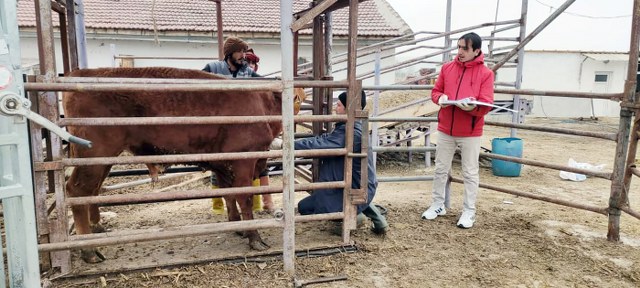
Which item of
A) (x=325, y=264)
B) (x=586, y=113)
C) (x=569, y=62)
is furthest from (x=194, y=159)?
(x=569, y=62)

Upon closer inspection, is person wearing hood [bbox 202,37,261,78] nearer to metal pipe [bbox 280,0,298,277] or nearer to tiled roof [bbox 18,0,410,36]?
metal pipe [bbox 280,0,298,277]

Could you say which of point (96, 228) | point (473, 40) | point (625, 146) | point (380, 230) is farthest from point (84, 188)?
point (625, 146)

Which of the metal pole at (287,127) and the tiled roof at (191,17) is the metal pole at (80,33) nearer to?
the metal pole at (287,127)

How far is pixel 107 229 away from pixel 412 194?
3.65 meters

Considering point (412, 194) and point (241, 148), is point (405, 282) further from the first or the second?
point (412, 194)

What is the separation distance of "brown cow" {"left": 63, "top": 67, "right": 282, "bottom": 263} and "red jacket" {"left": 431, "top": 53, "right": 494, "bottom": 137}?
62.3 inches

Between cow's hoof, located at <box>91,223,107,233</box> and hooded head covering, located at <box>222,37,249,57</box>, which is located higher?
hooded head covering, located at <box>222,37,249,57</box>

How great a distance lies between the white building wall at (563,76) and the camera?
2047cm

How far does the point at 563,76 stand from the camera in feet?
71.5

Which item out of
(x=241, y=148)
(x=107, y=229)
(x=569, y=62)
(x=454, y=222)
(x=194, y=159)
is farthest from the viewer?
(x=569, y=62)

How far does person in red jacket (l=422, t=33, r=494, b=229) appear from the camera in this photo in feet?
12.8

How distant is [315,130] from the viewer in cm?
463

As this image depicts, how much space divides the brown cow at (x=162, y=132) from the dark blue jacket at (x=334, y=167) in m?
0.44

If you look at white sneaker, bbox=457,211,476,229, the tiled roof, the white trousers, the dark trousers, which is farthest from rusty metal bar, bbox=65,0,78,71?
the tiled roof
